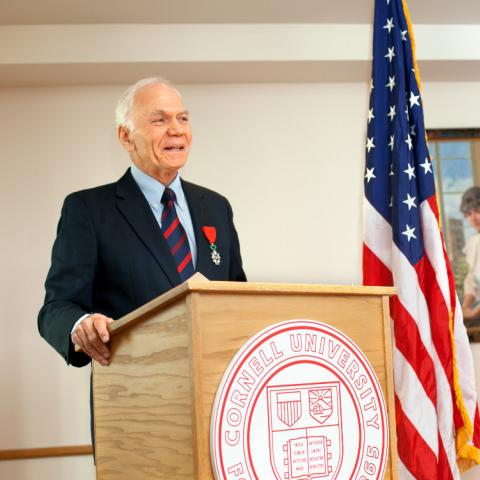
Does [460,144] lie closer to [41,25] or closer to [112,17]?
[112,17]

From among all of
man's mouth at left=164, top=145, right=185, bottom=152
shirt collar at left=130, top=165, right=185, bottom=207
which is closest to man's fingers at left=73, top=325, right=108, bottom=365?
shirt collar at left=130, top=165, right=185, bottom=207

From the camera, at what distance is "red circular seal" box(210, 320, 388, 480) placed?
3.92 feet

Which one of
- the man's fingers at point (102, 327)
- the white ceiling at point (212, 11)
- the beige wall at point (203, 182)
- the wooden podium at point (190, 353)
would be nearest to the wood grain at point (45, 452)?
the beige wall at point (203, 182)

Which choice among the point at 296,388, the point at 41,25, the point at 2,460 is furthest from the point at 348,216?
the point at 296,388

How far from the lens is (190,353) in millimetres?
1198

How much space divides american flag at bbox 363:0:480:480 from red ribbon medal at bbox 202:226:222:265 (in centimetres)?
137

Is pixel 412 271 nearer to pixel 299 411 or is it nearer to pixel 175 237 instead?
pixel 175 237

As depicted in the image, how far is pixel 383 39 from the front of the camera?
359 centimetres

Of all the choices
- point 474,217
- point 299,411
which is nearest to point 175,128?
point 299,411

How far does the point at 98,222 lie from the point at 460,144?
3377 mm

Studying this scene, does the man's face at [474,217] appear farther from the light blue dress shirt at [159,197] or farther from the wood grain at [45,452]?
the light blue dress shirt at [159,197]

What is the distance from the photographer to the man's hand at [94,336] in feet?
5.03

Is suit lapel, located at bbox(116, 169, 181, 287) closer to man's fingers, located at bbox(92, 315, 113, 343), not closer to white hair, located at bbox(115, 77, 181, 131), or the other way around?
white hair, located at bbox(115, 77, 181, 131)

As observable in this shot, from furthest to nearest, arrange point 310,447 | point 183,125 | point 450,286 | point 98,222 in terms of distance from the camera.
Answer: point 450,286, point 183,125, point 98,222, point 310,447
